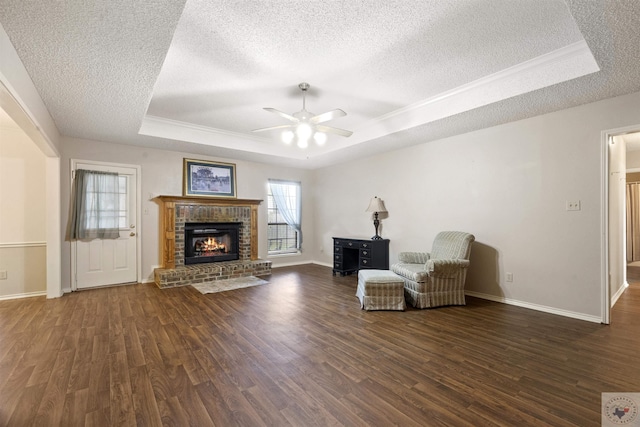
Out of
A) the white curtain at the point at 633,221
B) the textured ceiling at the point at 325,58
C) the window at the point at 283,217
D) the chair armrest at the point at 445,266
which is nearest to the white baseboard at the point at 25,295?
the textured ceiling at the point at 325,58

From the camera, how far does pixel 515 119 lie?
12.6 feet

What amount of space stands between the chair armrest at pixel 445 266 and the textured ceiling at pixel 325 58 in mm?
1916

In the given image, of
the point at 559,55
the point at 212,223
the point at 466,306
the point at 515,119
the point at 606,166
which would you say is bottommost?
the point at 466,306

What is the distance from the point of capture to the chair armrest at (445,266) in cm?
369

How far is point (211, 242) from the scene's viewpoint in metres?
5.92

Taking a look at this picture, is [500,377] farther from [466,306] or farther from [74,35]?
[74,35]

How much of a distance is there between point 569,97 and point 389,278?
2880 millimetres

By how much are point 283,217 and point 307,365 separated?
501cm

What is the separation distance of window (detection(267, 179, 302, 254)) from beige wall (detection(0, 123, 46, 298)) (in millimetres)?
3975

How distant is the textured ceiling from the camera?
6.88 ft

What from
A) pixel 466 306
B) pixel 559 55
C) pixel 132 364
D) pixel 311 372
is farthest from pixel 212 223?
pixel 559 55

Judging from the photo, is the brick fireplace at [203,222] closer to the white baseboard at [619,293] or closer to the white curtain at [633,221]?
the white baseboard at [619,293]

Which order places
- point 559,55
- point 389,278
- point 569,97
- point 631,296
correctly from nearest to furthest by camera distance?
point 559,55
point 569,97
point 389,278
point 631,296

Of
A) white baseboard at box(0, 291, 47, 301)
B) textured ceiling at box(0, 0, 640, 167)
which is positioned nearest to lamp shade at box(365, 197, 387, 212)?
textured ceiling at box(0, 0, 640, 167)
